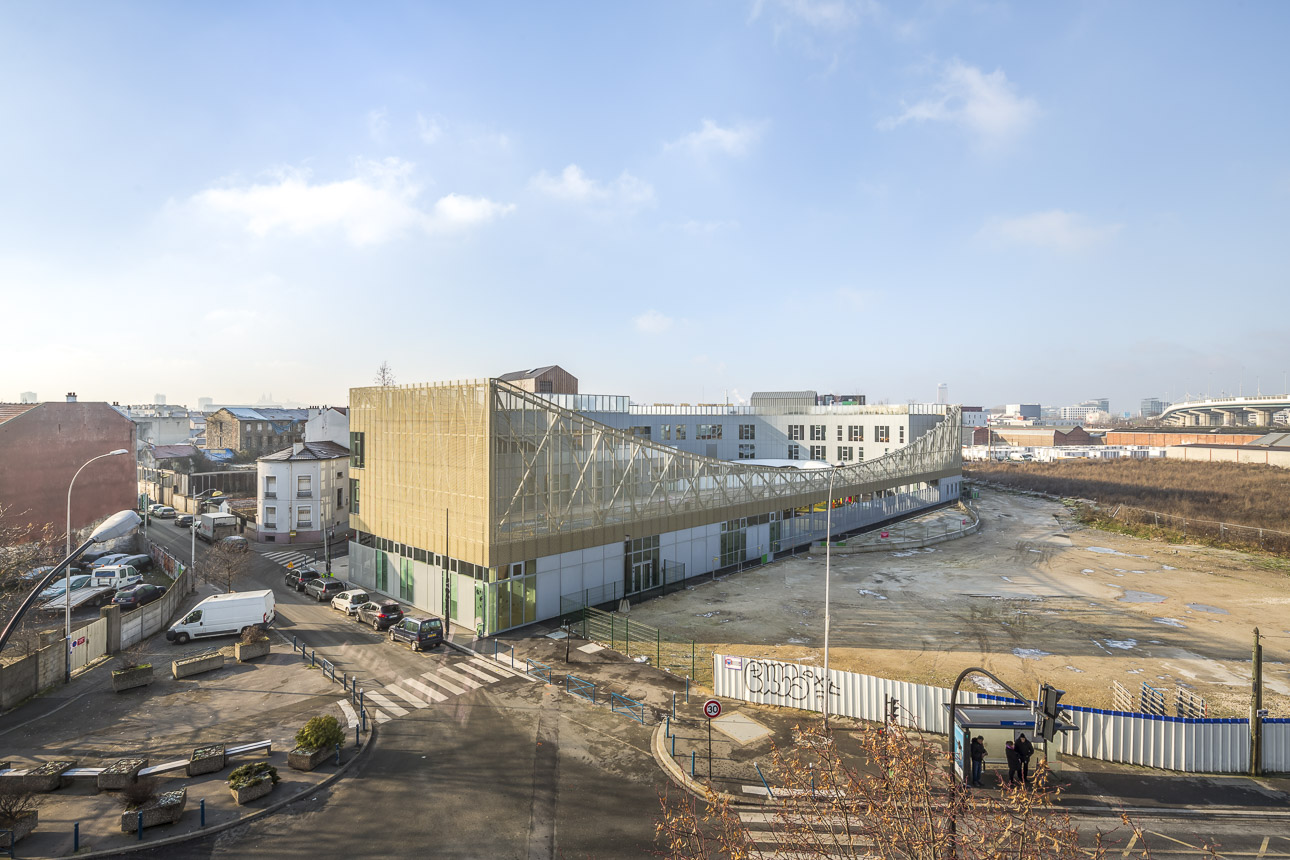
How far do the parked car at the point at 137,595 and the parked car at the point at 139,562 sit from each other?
790cm

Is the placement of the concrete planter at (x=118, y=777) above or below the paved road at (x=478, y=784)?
above

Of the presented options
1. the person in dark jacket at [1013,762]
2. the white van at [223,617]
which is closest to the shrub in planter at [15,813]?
the white van at [223,617]

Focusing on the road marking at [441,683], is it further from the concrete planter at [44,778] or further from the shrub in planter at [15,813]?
the shrub in planter at [15,813]

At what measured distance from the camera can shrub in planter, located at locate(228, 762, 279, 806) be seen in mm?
18141

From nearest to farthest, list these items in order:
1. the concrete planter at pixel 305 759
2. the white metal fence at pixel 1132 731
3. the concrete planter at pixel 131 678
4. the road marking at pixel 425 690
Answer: the concrete planter at pixel 305 759
the white metal fence at pixel 1132 731
the road marking at pixel 425 690
the concrete planter at pixel 131 678

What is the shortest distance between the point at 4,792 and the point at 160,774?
3.76m

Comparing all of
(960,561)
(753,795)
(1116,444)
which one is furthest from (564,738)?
(1116,444)

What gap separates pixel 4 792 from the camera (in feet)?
53.9

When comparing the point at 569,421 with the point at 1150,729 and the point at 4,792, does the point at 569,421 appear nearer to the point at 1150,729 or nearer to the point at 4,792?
the point at 4,792

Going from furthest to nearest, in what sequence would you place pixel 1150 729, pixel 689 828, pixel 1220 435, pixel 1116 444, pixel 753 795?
pixel 1116 444 → pixel 1220 435 → pixel 1150 729 → pixel 753 795 → pixel 689 828

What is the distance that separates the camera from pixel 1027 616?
3756 cm

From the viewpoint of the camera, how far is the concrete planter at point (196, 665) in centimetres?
2802

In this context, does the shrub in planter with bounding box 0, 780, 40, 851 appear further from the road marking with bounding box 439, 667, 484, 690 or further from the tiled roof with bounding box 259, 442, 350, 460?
the tiled roof with bounding box 259, 442, 350, 460

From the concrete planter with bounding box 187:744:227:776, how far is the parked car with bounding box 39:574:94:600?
32.1 metres
